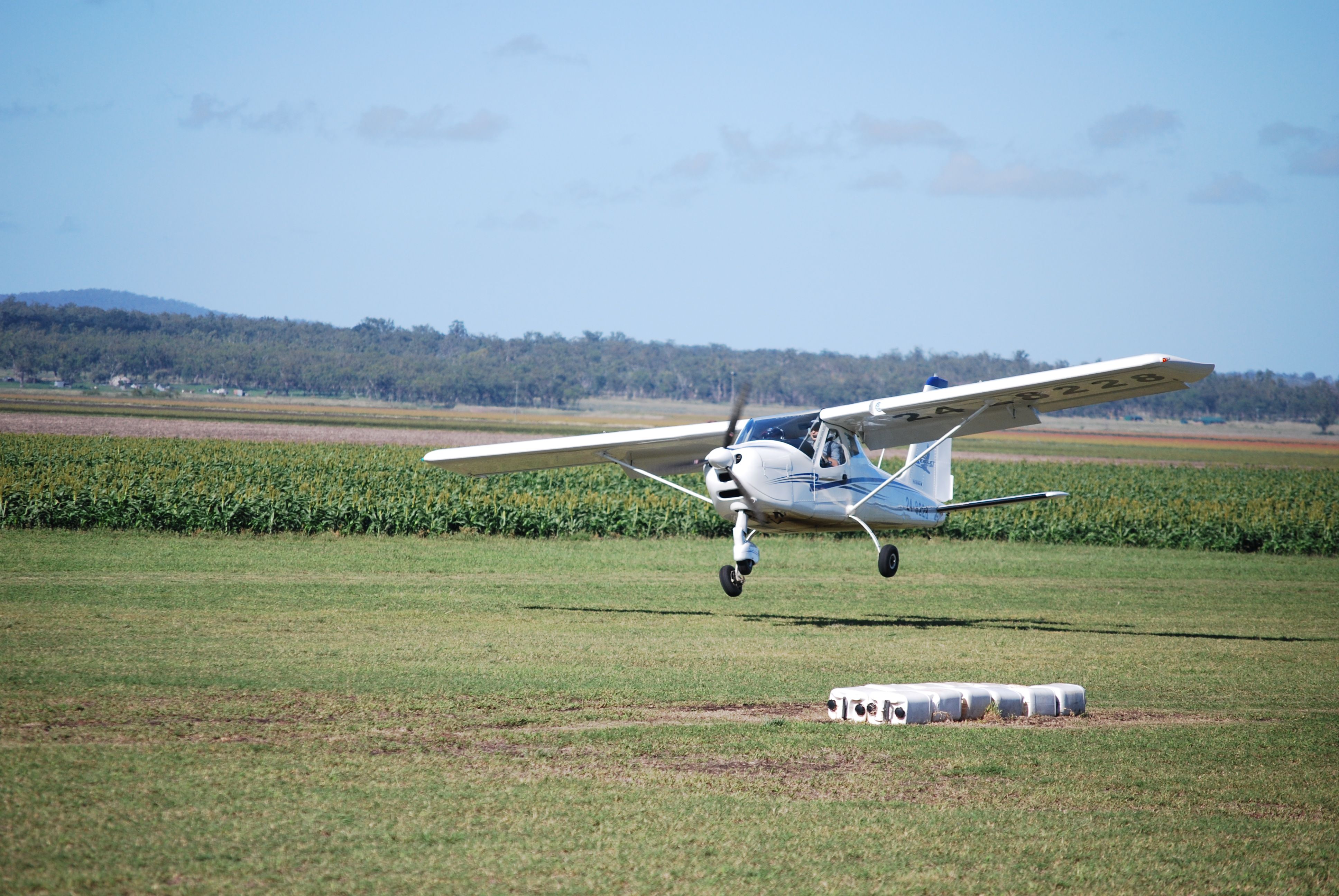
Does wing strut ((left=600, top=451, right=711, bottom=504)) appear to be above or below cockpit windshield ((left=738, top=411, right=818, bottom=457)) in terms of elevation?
below

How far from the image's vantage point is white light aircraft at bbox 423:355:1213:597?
1716 centimetres

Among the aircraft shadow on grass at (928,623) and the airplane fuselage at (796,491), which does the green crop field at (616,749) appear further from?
the airplane fuselage at (796,491)

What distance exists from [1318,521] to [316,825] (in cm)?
3519

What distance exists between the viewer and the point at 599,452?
20812 mm

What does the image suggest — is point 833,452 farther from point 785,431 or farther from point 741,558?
point 741,558

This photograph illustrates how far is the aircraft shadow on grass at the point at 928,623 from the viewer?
18781 mm

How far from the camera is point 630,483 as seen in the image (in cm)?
3828

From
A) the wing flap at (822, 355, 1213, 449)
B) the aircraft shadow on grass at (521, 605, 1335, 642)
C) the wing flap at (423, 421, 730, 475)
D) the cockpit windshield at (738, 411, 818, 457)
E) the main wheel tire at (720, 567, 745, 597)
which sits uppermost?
the wing flap at (822, 355, 1213, 449)

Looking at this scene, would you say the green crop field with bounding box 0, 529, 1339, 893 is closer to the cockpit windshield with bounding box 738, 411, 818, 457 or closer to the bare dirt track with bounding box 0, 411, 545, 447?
the cockpit windshield with bounding box 738, 411, 818, 457

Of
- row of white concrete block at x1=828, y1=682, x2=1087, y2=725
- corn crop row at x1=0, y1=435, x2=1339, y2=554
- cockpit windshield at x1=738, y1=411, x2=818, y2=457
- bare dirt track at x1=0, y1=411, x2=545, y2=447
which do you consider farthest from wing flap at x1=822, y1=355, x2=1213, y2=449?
bare dirt track at x1=0, y1=411, x2=545, y2=447

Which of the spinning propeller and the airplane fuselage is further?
the spinning propeller

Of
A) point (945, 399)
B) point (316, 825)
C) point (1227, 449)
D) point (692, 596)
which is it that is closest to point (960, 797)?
point (316, 825)

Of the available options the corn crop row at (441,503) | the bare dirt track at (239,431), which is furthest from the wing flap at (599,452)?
the bare dirt track at (239,431)

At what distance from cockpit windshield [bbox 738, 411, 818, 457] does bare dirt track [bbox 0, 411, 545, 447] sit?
46.2 metres
